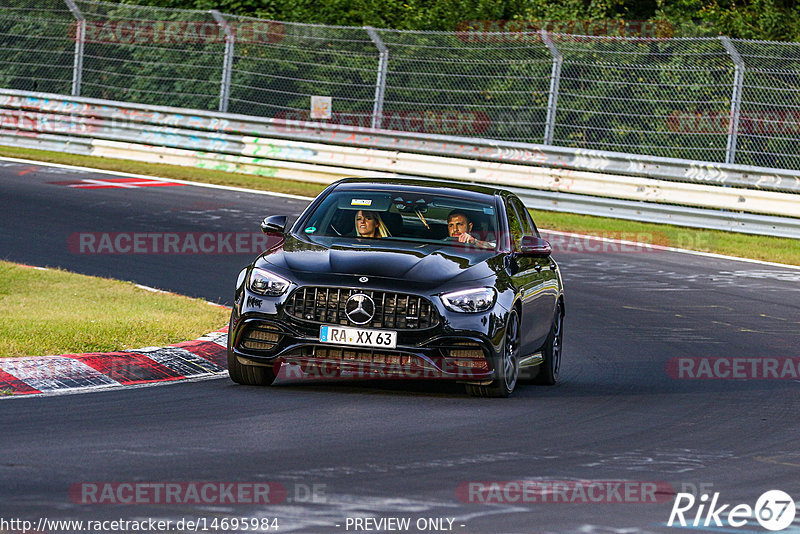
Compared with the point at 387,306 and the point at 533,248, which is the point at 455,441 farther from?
the point at 533,248

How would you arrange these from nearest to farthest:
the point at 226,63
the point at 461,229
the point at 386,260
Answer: the point at 386,260 → the point at 461,229 → the point at 226,63

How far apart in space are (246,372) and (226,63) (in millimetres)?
16579

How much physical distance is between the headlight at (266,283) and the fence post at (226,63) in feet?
53.9

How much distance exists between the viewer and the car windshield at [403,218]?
10406 mm

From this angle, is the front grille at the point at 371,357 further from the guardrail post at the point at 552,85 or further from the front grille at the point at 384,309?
the guardrail post at the point at 552,85

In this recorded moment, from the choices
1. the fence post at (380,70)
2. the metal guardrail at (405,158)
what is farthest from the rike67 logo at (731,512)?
the fence post at (380,70)

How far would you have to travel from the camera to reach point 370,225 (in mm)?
10414

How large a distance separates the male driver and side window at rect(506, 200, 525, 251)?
0.25m

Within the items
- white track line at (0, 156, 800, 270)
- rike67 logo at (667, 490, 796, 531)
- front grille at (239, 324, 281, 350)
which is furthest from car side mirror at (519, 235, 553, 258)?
white track line at (0, 156, 800, 270)

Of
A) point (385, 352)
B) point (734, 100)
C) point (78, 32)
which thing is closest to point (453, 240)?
point (385, 352)

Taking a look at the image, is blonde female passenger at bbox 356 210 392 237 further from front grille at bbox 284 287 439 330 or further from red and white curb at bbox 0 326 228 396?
red and white curb at bbox 0 326 228 396

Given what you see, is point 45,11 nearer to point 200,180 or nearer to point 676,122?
point 200,180

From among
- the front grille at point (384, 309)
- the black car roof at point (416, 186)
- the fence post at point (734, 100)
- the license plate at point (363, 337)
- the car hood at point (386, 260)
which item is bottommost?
the license plate at point (363, 337)

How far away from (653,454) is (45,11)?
70.3ft
